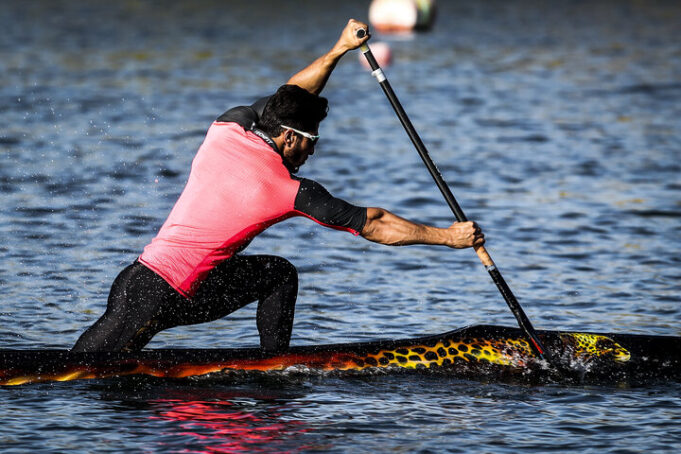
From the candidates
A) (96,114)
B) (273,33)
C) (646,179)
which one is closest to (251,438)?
(646,179)

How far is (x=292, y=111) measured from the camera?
20.7 feet

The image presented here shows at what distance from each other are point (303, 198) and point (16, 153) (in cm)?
861

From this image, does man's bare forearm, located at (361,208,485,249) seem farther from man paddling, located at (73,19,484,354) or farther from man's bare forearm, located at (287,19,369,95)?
man's bare forearm, located at (287,19,369,95)

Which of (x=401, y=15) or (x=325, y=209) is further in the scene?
(x=401, y=15)

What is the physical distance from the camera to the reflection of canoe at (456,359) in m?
6.82

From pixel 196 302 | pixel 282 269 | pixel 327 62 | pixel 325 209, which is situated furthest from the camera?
pixel 327 62

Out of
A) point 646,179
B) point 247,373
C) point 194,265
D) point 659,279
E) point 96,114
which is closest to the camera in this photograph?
point 194,265

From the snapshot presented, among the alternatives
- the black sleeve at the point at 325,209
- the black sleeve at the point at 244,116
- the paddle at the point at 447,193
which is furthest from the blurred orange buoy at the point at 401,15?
the black sleeve at the point at 325,209

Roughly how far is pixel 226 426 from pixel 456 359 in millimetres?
1581

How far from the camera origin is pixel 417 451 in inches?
239

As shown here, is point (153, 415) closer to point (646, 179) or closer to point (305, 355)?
point (305, 355)

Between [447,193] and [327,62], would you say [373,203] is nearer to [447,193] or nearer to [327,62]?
[447,193]

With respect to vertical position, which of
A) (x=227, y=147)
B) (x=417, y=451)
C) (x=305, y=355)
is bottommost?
(x=417, y=451)

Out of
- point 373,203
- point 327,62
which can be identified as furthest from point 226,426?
point 373,203
